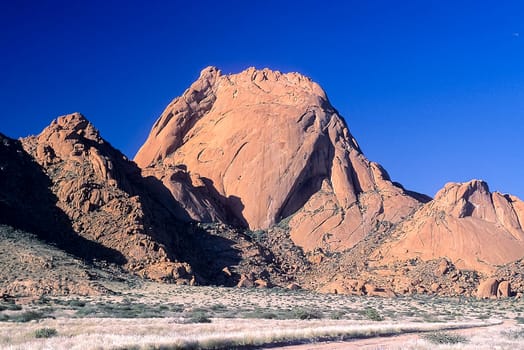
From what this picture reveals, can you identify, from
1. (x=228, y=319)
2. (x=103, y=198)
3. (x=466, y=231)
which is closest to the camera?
(x=228, y=319)

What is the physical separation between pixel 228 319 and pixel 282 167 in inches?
2250

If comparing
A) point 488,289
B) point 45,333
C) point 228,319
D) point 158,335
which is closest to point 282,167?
point 488,289

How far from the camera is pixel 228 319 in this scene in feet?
113

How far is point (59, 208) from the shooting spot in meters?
68.2

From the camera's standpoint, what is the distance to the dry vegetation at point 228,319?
2106cm

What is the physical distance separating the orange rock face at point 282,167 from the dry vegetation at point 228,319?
24.7 m

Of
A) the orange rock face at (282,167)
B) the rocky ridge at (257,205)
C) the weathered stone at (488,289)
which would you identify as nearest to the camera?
the weathered stone at (488,289)

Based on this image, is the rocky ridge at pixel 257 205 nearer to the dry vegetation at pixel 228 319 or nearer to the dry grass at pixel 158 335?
the dry vegetation at pixel 228 319

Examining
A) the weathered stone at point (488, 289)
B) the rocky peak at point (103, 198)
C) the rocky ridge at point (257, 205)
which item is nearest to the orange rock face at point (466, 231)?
the rocky ridge at point (257, 205)

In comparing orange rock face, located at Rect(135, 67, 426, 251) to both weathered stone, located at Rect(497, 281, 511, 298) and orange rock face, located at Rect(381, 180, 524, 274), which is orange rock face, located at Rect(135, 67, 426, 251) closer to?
orange rock face, located at Rect(381, 180, 524, 274)

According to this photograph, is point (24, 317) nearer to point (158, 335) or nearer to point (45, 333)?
point (45, 333)

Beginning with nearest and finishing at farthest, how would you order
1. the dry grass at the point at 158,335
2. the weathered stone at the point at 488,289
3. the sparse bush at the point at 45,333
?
the dry grass at the point at 158,335 < the sparse bush at the point at 45,333 < the weathered stone at the point at 488,289

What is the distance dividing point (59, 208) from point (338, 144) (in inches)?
1734

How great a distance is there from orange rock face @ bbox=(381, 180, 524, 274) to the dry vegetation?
12.2 metres
